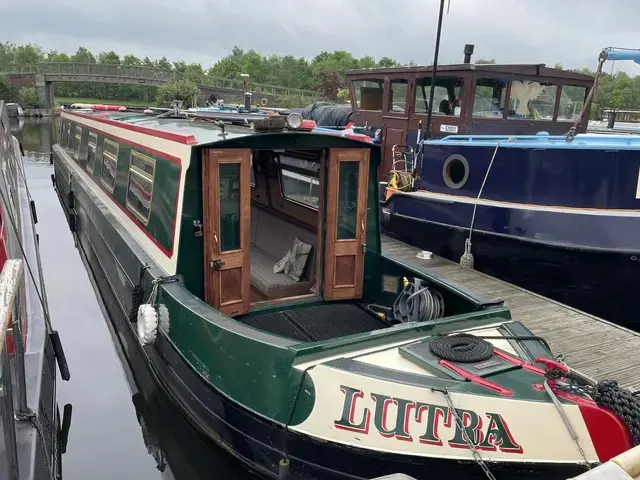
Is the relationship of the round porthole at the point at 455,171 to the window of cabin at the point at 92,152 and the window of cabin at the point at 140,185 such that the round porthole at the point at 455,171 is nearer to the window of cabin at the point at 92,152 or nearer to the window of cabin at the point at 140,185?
the window of cabin at the point at 140,185

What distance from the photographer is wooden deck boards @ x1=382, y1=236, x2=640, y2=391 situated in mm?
5016

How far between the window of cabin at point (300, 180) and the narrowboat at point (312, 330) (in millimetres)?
34

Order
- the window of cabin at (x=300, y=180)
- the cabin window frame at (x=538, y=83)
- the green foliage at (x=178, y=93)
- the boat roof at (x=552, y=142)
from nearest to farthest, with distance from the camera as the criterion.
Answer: the window of cabin at (x=300, y=180) → the boat roof at (x=552, y=142) → the cabin window frame at (x=538, y=83) → the green foliage at (x=178, y=93)

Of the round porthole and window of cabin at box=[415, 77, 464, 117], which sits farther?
window of cabin at box=[415, 77, 464, 117]

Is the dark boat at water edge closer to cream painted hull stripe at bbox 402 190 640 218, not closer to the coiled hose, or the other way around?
cream painted hull stripe at bbox 402 190 640 218

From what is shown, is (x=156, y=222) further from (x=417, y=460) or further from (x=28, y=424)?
(x=417, y=460)

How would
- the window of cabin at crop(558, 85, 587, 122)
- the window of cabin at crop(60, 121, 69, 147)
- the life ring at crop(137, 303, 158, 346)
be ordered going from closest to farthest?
the life ring at crop(137, 303, 158, 346) → the window of cabin at crop(558, 85, 587, 122) → the window of cabin at crop(60, 121, 69, 147)

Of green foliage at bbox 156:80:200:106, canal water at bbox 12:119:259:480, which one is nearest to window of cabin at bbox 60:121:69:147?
canal water at bbox 12:119:259:480

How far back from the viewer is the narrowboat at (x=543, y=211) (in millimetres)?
6270

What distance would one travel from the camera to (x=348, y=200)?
5043 mm

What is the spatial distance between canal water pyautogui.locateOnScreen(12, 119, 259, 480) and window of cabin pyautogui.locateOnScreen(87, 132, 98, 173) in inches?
98.2

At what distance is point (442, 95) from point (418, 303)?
5.24 metres

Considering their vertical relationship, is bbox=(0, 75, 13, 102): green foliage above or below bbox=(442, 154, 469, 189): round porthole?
above

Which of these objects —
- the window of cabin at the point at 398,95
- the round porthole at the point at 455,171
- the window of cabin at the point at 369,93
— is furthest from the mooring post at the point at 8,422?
the window of cabin at the point at 369,93
